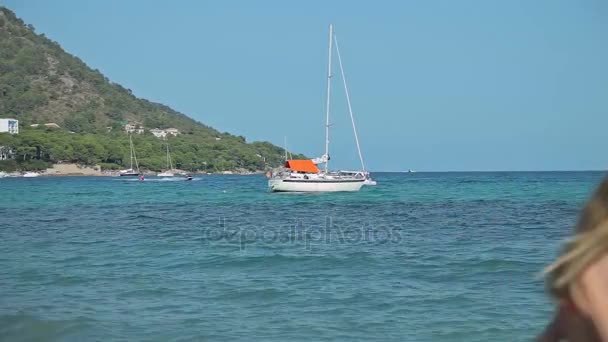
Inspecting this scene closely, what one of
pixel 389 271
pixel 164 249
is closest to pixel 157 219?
pixel 164 249

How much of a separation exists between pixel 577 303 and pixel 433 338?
6.95m

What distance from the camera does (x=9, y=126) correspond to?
175m

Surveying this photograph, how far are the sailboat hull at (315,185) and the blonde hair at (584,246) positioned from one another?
55775mm

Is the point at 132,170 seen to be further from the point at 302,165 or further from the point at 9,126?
the point at 302,165

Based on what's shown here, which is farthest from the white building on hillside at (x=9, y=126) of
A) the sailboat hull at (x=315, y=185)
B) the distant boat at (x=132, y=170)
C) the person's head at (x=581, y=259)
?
the person's head at (x=581, y=259)

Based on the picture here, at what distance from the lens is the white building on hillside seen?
6715 inches

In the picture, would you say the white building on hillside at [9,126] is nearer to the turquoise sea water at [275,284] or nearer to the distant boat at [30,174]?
the distant boat at [30,174]

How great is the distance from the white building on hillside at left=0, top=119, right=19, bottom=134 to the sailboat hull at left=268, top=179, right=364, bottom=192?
12517cm

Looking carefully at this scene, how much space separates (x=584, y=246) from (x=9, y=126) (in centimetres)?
18496

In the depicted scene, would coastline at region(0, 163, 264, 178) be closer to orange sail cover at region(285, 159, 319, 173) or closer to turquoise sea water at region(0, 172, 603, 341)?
orange sail cover at region(285, 159, 319, 173)

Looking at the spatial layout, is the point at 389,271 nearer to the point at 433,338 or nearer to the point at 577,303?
the point at 433,338

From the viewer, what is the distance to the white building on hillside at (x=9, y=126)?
17055 cm

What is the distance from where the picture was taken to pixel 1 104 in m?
192

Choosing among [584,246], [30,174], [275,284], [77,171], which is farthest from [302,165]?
[77,171]
